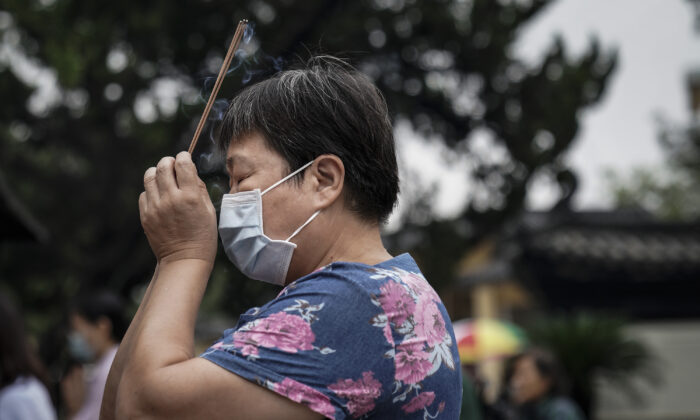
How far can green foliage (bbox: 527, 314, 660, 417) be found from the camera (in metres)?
9.73

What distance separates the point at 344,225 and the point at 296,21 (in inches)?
233

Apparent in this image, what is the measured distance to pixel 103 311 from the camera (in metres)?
4.59

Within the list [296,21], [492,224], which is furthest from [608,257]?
[296,21]

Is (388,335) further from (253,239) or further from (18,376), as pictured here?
(18,376)

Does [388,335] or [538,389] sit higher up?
[388,335]

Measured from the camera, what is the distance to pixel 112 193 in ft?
25.2

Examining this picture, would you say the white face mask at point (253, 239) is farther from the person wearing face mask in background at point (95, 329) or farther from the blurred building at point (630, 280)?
the blurred building at point (630, 280)

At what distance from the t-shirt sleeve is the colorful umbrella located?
23.4 ft

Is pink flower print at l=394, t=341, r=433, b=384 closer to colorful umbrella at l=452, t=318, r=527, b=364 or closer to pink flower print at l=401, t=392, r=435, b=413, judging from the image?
pink flower print at l=401, t=392, r=435, b=413

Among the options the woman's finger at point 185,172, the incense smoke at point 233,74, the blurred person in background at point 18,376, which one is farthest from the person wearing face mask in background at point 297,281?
the blurred person in background at point 18,376

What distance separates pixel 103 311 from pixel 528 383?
11.7 ft

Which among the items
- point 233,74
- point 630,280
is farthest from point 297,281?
point 630,280

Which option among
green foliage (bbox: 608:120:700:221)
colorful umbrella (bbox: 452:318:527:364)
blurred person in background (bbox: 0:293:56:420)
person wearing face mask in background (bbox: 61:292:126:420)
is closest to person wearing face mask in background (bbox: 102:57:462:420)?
blurred person in background (bbox: 0:293:56:420)

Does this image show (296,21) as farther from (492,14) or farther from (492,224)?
(492,224)
